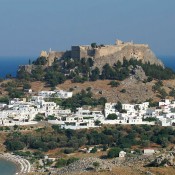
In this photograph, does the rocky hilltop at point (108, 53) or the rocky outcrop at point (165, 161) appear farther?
the rocky hilltop at point (108, 53)

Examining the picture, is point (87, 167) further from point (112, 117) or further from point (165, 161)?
point (112, 117)

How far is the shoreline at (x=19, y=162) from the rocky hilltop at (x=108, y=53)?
66.3 ft

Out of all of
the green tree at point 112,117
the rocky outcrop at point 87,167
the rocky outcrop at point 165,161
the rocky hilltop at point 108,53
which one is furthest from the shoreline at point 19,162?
the rocky hilltop at point 108,53

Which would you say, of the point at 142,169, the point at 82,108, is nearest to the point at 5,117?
the point at 82,108

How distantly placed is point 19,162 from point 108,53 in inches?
974

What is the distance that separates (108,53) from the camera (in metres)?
71.4

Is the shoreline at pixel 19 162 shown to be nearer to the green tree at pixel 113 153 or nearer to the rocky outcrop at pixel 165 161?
the green tree at pixel 113 153

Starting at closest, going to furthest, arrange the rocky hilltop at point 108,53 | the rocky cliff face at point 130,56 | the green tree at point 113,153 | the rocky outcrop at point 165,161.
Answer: the rocky outcrop at point 165,161 < the green tree at point 113,153 < the rocky cliff face at point 130,56 < the rocky hilltop at point 108,53

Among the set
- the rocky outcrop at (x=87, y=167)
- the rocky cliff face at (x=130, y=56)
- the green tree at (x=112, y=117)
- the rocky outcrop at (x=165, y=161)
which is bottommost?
the rocky outcrop at (x=87, y=167)

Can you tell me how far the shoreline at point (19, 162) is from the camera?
151ft

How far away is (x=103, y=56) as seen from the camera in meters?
70.8

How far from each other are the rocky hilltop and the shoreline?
A: 20212mm

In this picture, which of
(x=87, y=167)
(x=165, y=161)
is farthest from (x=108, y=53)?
(x=165, y=161)

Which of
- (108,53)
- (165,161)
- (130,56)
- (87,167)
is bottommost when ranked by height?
(87,167)
